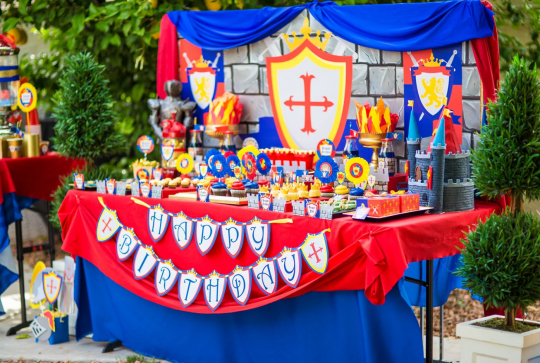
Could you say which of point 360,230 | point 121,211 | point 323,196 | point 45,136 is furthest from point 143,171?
point 45,136

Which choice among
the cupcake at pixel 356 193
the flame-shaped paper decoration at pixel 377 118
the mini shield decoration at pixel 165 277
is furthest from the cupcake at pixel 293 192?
the mini shield decoration at pixel 165 277

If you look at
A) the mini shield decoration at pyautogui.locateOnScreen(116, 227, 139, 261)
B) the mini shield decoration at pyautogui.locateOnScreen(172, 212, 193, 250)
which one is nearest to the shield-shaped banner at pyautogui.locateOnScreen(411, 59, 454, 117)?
the mini shield decoration at pyautogui.locateOnScreen(172, 212, 193, 250)

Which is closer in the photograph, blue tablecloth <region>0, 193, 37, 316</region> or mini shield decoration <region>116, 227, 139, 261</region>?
mini shield decoration <region>116, 227, 139, 261</region>

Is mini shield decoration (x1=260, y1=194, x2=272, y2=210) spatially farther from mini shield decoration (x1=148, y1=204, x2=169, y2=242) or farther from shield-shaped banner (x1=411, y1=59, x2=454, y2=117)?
shield-shaped banner (x1=411, y1=59, x2=454, y2=117)

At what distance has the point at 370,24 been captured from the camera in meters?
4.20

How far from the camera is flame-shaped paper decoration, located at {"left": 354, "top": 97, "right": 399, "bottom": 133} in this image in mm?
4082

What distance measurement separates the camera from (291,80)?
4.68 m

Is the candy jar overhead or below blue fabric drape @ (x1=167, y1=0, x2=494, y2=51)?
below

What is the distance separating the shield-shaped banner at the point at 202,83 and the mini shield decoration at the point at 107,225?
1.19m

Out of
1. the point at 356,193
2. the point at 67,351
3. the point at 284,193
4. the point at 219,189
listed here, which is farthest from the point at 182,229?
the point at 67,351

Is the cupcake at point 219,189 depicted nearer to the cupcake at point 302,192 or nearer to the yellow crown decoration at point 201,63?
the cupcake at point 302,192

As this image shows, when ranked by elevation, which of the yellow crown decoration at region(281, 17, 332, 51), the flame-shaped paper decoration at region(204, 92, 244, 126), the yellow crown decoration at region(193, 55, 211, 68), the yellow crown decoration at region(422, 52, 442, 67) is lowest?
the flame-shaped paper decoration at region(204, 92, 244, 126)

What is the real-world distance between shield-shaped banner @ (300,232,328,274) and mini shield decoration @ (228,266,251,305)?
43 cm

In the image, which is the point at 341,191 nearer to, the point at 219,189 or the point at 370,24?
the point at 219,189
